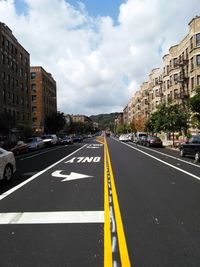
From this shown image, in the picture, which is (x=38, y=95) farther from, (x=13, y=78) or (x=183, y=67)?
(x=183, y=67)

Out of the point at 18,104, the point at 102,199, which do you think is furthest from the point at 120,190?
the point at 18,104

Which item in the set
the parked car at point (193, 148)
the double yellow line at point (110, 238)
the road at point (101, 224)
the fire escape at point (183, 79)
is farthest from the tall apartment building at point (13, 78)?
the double yellow line at point (110, 238)

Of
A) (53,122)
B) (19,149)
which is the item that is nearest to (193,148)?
(19,149)

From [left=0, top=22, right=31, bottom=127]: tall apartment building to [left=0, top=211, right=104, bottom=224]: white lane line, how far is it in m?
46.7

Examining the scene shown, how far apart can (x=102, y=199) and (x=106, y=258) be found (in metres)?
4.23

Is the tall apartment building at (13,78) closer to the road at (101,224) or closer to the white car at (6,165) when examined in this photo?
the white car at (6,165)

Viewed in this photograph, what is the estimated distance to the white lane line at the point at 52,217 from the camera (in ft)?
23.2

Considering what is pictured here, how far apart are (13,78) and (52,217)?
59942 mm

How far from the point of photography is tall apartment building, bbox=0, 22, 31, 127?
5869 centimetres

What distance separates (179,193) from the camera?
10.1 metres

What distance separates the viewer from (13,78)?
64438mm

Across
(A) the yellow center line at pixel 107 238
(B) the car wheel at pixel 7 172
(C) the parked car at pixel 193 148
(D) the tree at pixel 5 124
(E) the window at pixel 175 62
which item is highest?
(E) the window at pixel 175 62

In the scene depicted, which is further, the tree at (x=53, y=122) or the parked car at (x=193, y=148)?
the tree at (x=53, y=122)

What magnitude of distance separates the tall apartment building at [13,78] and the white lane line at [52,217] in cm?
4671
